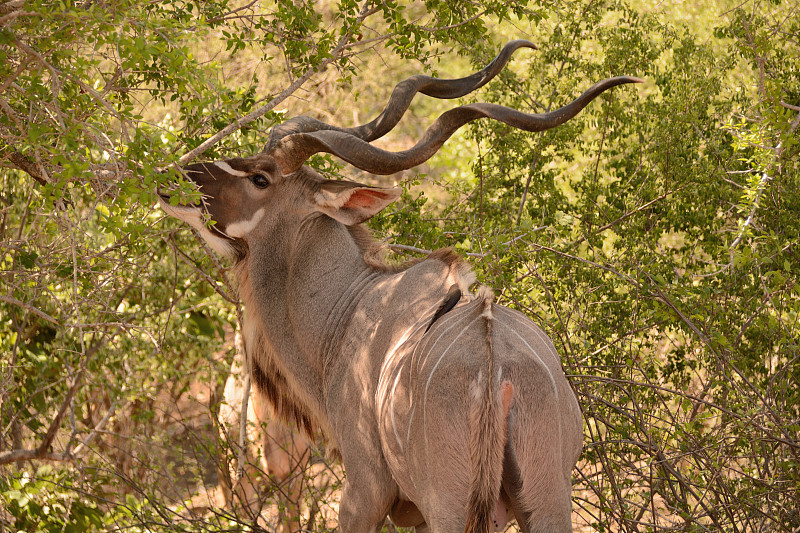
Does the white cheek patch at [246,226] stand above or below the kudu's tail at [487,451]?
above

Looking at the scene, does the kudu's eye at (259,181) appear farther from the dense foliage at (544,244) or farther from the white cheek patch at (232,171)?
the dense foliage at (544,244)

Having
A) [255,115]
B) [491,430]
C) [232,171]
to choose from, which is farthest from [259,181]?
[491,430]

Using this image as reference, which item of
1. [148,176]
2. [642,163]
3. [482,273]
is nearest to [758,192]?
[642,163]

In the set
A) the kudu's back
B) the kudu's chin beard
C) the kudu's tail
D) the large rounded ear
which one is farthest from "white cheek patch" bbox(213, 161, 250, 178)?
the kudu's tail

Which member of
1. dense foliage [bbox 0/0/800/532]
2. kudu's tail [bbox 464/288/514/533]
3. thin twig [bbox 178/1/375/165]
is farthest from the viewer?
thin twig [bbox 178/1/375/165]

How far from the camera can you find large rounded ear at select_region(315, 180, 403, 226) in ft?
12.8

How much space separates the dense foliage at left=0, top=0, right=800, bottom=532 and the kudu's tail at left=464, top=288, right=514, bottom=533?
1197 mm

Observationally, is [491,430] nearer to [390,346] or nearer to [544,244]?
[390,346]

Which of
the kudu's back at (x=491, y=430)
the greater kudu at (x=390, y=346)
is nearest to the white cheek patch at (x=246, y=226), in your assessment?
the greater kudu at (x=390, y=346)

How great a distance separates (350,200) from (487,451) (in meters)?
1.75

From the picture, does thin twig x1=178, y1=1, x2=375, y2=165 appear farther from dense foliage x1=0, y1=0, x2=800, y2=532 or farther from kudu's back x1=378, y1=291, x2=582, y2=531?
kudu's back x1=378, y1=291, x2=582, y2=531

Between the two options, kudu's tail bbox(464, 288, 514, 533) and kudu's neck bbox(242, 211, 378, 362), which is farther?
kudu's neck bbox(242, 211, 378, 362)

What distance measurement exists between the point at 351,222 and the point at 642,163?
7.35ft

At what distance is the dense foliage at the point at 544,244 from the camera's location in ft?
12.3
